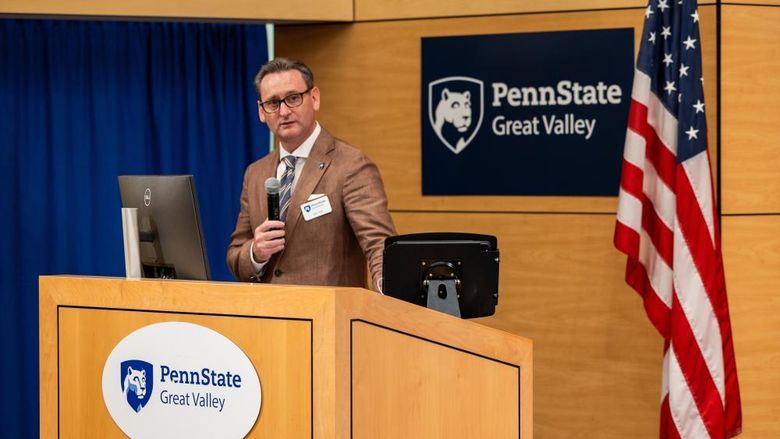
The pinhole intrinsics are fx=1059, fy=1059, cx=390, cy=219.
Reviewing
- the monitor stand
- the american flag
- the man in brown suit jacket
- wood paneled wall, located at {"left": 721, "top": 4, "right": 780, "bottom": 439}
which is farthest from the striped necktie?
wood paneled wall, located at {"left": 721, "top": 4, "right": 780, "bottom": 439}

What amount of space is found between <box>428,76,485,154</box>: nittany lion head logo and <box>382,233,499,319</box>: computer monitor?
1782 mm

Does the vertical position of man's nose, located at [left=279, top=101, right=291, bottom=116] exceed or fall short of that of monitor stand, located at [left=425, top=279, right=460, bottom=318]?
it exceeds it

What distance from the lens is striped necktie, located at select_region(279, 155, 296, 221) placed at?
3.64 m

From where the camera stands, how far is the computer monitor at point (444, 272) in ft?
10.1

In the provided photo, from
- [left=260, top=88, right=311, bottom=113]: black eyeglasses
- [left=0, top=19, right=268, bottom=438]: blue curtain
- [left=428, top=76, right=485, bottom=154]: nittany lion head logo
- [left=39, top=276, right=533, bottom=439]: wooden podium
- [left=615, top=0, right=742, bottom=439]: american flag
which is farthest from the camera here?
[left=0, top=19, right=268, bottom=438]: blue curtain

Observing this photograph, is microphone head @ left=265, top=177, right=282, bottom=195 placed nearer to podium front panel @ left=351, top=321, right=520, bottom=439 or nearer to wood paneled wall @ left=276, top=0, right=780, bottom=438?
podium front panel @ left=351, top=321, right=520, bottom=439

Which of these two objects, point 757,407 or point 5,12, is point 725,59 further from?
point 5,12

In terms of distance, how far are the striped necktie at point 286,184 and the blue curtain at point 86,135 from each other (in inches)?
65.3

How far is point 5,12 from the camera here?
4.50m

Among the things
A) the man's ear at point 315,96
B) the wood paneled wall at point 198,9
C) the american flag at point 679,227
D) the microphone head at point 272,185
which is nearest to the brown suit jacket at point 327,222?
the man's ear at point 315,96

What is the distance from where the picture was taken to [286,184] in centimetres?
368

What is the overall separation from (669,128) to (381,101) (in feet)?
4.56

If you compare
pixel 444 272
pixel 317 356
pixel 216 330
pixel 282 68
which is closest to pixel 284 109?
pixel 282 68

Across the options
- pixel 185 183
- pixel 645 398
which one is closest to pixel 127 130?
pixel 185 183
